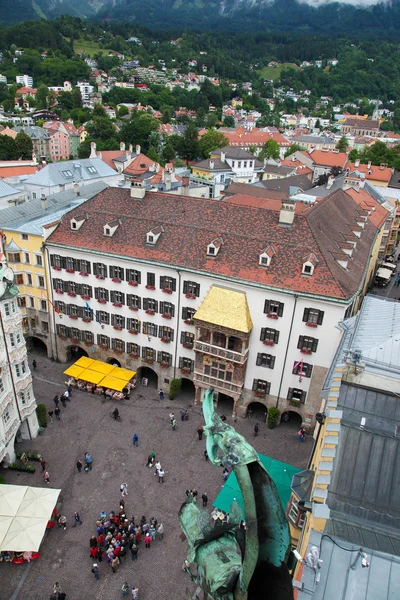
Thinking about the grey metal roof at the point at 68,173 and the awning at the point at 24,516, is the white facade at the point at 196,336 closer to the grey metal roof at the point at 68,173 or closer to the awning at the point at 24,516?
the awning at the point at 24,516

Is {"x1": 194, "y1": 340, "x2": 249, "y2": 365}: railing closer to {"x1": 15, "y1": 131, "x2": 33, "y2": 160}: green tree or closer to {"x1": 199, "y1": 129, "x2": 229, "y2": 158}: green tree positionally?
{"x1": 15, "y1": 131, "x2": 33, "y2": 160}: green tree

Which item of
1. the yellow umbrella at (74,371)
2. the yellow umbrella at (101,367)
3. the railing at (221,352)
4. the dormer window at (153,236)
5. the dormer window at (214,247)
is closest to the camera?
the railing at (221,352)

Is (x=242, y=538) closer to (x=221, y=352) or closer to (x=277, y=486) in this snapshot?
(x=277, y=486)

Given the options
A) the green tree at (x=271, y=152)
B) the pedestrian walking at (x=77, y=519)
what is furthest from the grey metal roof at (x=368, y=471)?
the green tree at (x=271, y=152)

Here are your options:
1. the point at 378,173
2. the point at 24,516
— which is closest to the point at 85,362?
the point at 24,516

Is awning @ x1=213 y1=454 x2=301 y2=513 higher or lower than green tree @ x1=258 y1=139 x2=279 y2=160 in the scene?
higher


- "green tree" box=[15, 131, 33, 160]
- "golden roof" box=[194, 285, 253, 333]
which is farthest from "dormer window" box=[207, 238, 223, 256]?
"green tree" box=[15, 131, 33, 160]

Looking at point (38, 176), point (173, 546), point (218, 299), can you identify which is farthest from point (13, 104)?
point (173, 546)

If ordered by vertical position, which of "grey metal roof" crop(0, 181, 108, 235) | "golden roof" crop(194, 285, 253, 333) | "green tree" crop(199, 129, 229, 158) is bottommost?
"green tree" crop(199, 129, 229, 158)
